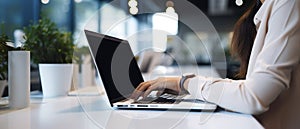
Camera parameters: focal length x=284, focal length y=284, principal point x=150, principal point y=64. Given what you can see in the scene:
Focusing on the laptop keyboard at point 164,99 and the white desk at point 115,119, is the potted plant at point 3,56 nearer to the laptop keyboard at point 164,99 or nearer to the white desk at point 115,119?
the white desk at point 115,119

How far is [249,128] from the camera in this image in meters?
0.59

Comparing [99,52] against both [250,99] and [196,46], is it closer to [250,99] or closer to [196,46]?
[250,99]

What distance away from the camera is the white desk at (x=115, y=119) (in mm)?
622

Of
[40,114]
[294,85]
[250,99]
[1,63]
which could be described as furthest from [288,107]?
[1,63]

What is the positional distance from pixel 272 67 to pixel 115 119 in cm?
41

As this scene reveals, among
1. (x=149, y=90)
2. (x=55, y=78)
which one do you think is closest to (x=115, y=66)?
(x=149, y=90)

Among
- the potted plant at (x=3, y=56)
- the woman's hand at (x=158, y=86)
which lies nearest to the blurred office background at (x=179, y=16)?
the woman's hand at (x=158, y=86)

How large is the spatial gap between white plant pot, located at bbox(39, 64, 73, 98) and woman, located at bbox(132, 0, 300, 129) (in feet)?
1.99

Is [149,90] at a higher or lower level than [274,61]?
lower

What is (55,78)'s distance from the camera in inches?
47.3

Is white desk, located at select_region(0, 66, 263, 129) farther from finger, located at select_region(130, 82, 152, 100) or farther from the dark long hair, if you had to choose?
the dark long hair

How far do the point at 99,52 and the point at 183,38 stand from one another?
641cm

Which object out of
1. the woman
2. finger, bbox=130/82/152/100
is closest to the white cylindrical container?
finger, bbox=130/82/152/100

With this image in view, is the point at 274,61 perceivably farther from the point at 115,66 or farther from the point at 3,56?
the point at 3,56
